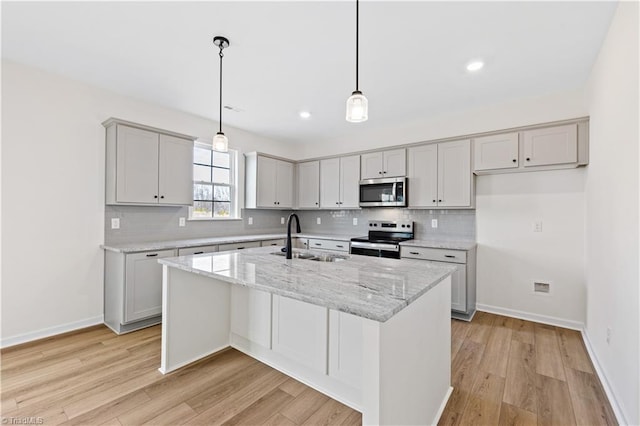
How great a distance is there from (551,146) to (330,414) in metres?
3.33

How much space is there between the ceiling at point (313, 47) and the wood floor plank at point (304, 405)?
262 centimetres

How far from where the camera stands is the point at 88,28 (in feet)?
7.12

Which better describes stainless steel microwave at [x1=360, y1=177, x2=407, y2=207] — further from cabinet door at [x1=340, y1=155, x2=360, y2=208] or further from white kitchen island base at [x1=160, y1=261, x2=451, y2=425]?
white kitchen island base at [x1=160, y1=261, x2=451, y2=425]

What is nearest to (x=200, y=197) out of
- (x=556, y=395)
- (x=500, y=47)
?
(x=500, y=47)

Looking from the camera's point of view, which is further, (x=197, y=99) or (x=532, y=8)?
(x=197, y=99)

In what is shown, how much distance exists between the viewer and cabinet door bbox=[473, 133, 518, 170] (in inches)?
129

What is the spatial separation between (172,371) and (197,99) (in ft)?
9.40

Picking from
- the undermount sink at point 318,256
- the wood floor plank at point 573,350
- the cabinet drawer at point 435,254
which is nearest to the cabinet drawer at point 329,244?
the cabinet drawer at point 435,254

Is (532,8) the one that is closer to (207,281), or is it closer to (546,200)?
(546,200)

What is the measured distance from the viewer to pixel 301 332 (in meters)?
2.10

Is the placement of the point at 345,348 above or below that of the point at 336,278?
below

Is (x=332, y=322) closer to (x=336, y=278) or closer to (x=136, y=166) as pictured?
(x=336, y=278)

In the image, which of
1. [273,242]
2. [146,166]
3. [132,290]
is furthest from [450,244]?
[146,166]

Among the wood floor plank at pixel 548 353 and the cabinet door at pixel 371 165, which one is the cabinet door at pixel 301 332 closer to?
the wood floor plank at pixel 548 353
